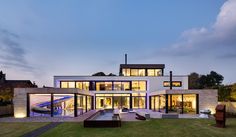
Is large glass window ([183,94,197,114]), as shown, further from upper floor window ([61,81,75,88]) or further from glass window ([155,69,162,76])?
upper floor window ([61,81,75,88])

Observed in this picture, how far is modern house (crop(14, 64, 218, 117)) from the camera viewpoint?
27469mm

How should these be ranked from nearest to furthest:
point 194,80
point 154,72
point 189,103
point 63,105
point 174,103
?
point 63,105 → point 189,103 → point 174,103 → point 154,72 → point 194,80

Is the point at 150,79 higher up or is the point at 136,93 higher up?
the point at 150,79

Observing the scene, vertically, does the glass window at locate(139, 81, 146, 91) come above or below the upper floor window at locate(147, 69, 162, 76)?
below

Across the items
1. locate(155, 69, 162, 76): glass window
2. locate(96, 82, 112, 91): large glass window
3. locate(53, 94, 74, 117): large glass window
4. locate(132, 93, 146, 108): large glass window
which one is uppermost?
locate(155, 69, 162, 76): glass window

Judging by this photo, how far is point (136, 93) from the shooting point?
39.9m

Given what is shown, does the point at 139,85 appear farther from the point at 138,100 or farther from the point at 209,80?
the point at 209,80

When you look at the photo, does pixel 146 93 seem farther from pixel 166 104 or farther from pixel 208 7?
pixel 208 7

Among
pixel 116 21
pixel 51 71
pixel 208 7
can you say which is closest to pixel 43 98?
pixel 208 7

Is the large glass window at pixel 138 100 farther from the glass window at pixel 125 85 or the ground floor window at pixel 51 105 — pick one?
the ground floor window at pixel 51 105

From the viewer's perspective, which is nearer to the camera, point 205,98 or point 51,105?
point 51,105

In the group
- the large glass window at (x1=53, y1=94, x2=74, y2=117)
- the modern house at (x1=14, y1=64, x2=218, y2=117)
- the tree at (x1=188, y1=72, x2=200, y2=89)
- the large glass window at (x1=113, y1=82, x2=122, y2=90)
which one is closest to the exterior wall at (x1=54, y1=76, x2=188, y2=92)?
the modern house at (x1=14, y1=64, x2=218, y2=117)

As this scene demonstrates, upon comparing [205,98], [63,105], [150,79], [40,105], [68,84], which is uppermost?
[150,79]

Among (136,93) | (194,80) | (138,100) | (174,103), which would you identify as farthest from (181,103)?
(194,80)
